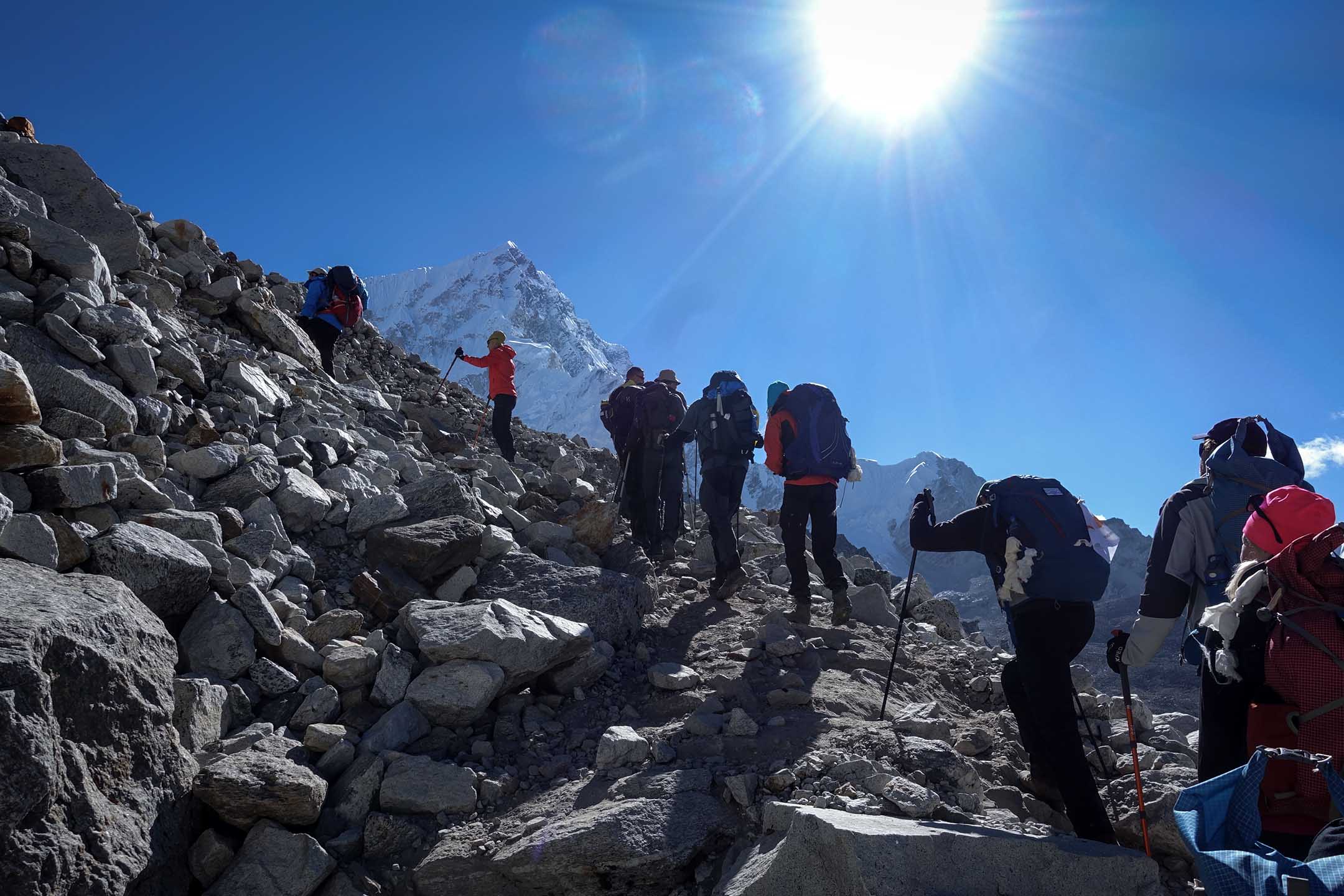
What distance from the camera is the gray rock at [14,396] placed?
4.64 meters

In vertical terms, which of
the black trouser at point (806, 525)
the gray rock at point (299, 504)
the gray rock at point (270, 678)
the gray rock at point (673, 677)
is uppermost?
the black trouser at point (806, 525)

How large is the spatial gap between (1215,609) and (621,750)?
326 centimetres

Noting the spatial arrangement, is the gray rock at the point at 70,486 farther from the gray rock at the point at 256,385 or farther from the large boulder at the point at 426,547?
the gray rock at the point at 256,385

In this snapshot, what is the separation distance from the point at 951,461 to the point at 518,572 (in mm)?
174720

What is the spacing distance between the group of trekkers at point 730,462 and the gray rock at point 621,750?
9.69 feet

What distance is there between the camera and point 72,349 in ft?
20.4

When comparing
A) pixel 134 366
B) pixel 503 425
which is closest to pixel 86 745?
pixel 134 366

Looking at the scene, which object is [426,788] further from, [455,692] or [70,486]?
[70,486]

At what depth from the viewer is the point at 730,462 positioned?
7965 mm

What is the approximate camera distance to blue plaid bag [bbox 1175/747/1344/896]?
2049 mm

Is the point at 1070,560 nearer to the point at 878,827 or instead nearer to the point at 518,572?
the point at 878,827

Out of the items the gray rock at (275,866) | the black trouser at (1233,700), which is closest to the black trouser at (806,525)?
the black trouser at (1233,700)

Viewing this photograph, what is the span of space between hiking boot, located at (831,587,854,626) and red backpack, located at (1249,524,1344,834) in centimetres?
425

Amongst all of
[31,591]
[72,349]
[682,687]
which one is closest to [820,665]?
[682,687]
